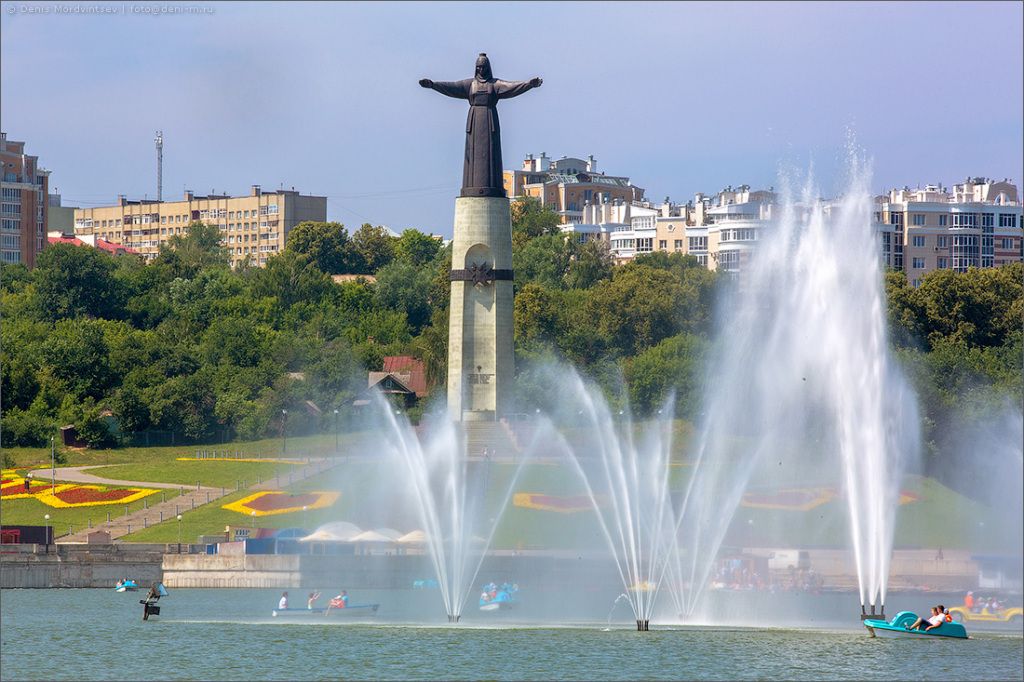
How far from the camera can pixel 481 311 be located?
7362cm

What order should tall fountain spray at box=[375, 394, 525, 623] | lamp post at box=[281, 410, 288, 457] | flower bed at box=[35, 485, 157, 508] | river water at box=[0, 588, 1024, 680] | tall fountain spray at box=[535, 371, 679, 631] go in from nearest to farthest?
river water at box=[0, 588, 1024, 680] < tall fountain spray at box=[535, 371, 679, 631] < tall fountain spray at box=[375, 394, 525, 623] < flower bed at box=[35, 485, 157, 508] < lamp post at box=[281, 410, 288, 457]

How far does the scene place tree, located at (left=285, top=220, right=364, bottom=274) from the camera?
6471 inches

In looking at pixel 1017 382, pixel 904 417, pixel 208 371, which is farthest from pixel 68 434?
pixel 1017 382

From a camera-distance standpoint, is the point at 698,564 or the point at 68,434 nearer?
the point at 698,564

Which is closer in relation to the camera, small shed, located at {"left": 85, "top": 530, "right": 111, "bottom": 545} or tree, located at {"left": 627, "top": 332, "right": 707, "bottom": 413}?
small shed, located at {"left": 85, "top": 530, "right": 111, "bottom": 545}

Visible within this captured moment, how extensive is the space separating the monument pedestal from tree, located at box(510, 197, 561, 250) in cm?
6947

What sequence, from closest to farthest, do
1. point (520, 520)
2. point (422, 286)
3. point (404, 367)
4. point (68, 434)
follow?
point (520, 520) < point (68, 434) < point (404, 367) < point (422, 286)

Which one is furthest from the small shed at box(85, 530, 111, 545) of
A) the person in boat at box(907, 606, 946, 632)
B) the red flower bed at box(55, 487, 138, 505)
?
the person in boat at box(907, 606, 946, 632)

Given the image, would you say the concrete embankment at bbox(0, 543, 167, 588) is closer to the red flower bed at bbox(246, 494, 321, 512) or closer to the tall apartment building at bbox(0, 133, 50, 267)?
the red flower bed at bbox(246, 494, 321, 512)

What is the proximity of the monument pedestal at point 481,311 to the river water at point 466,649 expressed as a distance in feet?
74.3

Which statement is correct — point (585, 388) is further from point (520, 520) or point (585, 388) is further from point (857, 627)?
point (857, 627)

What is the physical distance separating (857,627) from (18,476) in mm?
48318

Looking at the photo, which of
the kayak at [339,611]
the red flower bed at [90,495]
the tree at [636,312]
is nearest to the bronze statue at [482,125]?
the red flower bed at [90,495]

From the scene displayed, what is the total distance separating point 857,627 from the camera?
4591 centimetres
